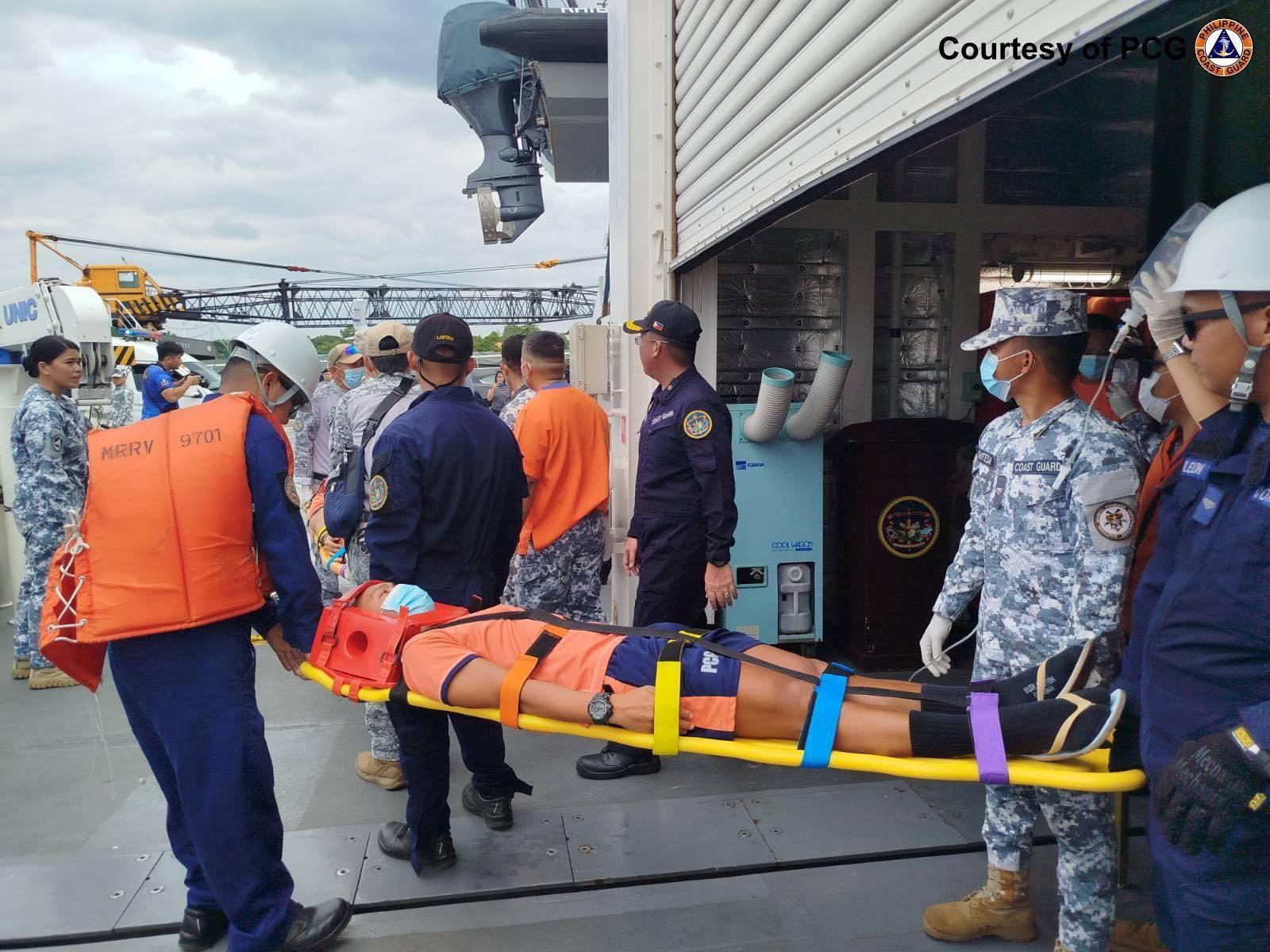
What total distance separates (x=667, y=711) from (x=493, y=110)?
30.8 feet

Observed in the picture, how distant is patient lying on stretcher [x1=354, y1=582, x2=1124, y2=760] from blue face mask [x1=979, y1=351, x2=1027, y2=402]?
770mm

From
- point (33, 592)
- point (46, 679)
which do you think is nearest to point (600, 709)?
point (33, 592)

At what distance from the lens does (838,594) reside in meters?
4.95

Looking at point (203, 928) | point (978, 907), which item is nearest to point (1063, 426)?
point (978, 907)

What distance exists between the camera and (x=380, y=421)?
11.5 ft

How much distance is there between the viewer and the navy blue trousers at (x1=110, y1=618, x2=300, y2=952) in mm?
2307

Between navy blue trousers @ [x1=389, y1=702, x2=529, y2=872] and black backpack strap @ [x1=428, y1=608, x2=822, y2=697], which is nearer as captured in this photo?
black backpack strap @ [x1=428, y1=608, x2=822, y2=697]

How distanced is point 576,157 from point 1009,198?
16.7 ft

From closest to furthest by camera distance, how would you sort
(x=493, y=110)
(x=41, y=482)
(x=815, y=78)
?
(x=815, y=78), (x=41, y=482), (x=493, y=110)

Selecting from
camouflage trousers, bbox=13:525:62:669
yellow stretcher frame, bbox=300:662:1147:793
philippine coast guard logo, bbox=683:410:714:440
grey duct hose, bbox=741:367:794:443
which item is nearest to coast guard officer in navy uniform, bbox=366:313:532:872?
yellow stretcher frame, bbox=300:662:1147:793

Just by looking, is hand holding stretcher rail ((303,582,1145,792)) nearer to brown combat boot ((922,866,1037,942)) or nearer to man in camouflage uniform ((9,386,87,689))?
brown combat boot ((922,866,1037,942))

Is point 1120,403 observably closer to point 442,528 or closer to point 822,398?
point 822,398

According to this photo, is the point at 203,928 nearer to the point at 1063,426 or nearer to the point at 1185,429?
the point at 1063,426

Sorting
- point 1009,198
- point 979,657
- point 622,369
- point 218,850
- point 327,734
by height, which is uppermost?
point 1009,198
